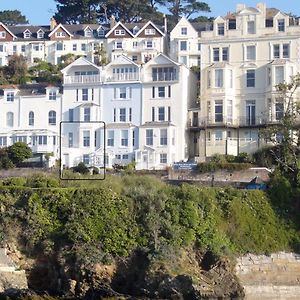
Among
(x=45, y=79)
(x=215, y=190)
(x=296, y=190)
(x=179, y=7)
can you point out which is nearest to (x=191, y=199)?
(x=215, y=190)

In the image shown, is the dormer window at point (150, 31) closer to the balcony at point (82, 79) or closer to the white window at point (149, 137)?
the balcony at point (82, 79)

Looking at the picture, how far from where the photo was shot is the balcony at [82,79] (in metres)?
66.5

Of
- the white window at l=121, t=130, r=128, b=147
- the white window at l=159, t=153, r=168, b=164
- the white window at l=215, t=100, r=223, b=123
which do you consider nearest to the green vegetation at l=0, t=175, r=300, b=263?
the white window at l=159, t=153, r=168, b=164

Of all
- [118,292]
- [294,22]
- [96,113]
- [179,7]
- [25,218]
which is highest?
[179,7]

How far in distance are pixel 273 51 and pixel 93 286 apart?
89.7ft

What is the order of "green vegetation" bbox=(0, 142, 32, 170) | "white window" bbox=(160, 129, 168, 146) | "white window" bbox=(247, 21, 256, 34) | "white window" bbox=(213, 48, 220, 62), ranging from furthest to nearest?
1. "white window" bbox=(213, 48, 220, 62)
2. "white window" bbox=(247, 21, 256, 34)
3. "white window" bbox=(160, 129, 168, 146)
4. "green vegetation" bbox=(0, 142, 32, 170)

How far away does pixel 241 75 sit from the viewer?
63969 millimetres

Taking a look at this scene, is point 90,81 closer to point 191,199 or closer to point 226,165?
point 226,165

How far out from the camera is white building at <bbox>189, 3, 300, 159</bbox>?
62.8 metres

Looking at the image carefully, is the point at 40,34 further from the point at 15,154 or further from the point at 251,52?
the point at 251,52

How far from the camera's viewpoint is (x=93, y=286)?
41.5 metres

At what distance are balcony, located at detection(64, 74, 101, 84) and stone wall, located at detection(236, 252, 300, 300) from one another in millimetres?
24657

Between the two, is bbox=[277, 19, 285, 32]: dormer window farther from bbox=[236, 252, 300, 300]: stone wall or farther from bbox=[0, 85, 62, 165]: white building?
bbox=[236, 252, 300, 300]: stone wall

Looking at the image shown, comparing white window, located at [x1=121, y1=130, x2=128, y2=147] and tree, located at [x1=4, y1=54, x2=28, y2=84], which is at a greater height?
tree, located at [x1=4, y1=54, x2=28, y2=84]
